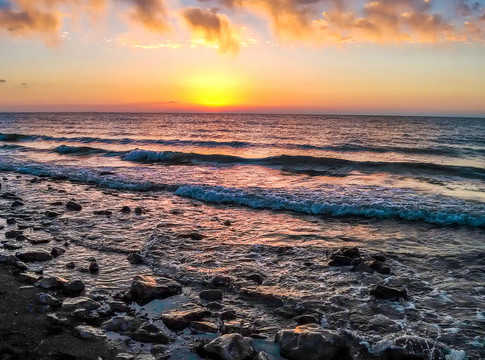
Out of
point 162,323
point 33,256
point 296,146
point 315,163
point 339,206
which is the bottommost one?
point 162,323

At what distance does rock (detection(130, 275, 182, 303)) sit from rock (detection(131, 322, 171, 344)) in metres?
0.95

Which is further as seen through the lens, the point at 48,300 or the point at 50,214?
the point at 50,214

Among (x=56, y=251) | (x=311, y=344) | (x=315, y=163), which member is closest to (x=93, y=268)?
(x=56, y=251)

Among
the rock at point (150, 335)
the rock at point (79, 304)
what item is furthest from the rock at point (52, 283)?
the rock at point (150, 335)

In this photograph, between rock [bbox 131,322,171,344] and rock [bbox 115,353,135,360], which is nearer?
rock [bbox 115,353,135,360]

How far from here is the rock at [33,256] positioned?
7.41 metres

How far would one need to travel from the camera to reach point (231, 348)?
14.3 ft

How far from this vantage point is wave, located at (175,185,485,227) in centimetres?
1109

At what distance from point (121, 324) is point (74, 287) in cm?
150

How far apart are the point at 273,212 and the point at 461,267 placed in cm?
599

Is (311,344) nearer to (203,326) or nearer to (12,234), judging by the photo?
(203,326)

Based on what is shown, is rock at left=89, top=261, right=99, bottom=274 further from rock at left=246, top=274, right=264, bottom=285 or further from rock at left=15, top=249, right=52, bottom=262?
rock at left=246, top=274, right=264, bottom=285

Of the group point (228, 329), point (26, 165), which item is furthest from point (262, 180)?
point (26, 165)

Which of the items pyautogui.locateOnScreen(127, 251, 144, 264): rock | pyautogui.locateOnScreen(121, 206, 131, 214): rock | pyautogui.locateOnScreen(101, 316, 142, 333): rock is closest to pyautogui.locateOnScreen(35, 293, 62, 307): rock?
pyautogui.locateOnScreen(101, 316, 142, 333): rock
